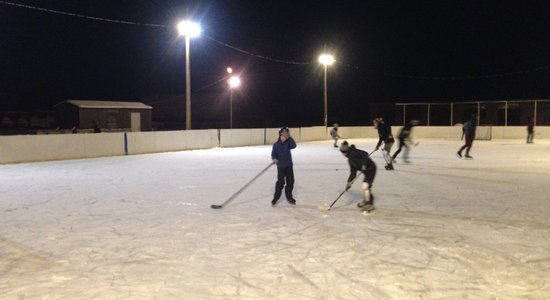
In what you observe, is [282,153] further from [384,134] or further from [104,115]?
Result: [104,115]

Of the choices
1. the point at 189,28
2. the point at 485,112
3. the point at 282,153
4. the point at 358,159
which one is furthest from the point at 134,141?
the point at 485,112

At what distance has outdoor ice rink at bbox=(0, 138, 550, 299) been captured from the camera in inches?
178

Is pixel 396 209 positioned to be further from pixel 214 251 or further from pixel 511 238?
pixel 214 251

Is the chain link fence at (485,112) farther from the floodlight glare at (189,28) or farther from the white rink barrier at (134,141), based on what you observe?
the floodlight glare at (189,28)

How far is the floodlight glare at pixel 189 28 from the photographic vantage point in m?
22.2

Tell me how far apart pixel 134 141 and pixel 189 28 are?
5911 mm

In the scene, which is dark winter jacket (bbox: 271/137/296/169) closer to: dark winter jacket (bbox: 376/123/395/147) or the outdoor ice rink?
the outdoor ice rink

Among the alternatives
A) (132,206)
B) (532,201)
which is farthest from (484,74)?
(132,206)

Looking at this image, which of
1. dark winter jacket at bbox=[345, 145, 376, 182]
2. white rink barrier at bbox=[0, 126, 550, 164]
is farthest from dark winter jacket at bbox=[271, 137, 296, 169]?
white rink barrier at bbox=[0, 126, 550, 164]

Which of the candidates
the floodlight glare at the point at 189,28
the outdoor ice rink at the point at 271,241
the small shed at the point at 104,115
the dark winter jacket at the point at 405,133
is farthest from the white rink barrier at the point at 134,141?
the small shed at the point at 104,115

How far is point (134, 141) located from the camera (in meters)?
21.2

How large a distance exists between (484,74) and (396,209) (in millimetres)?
52430

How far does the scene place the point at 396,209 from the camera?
830cm

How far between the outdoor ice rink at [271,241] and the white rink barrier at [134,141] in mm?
5926
